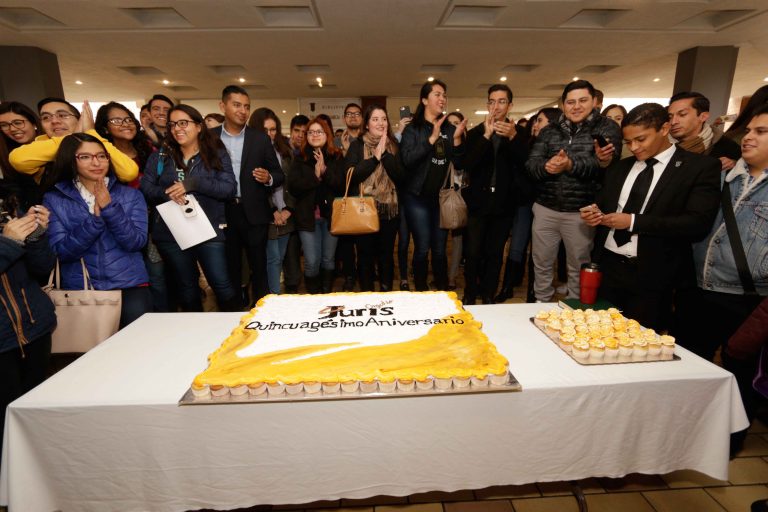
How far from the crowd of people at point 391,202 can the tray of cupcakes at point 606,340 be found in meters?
0.46

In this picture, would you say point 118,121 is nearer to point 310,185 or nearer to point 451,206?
point 310,185

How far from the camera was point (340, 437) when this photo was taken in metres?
1.16

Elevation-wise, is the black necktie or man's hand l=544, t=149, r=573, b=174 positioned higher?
man's hand l=544, t=149, r=573, b=174

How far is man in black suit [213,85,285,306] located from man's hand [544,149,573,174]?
2055 millimetres

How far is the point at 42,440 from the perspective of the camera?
44.3 inches

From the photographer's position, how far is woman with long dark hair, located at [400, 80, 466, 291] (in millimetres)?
2984

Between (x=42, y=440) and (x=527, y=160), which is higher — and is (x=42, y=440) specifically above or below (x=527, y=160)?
below

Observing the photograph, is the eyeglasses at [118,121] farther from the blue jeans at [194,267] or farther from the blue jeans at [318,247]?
the blue jeans at [318,247]

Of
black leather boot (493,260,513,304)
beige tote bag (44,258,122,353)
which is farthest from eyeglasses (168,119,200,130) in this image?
black leather boot (493,260,513,304)

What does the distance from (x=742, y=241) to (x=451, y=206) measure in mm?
1827

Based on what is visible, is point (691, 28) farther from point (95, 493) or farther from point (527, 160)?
point (95, 493)

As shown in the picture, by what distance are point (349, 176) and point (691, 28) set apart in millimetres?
7116

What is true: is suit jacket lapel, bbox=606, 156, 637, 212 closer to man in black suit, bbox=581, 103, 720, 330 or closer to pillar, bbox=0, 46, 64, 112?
man in black suit, bbox=581, 103, 720, 330

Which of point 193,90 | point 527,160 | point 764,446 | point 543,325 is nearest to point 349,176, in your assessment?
point 527,160
